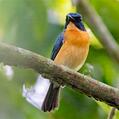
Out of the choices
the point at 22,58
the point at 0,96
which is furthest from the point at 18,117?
the point at 22,58

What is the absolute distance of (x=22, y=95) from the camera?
8.05ft

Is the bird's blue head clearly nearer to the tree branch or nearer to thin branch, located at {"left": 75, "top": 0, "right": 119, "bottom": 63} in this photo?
thin branch, located at {"left": 75, "top": 0, "right": 119, "bottom": 63}

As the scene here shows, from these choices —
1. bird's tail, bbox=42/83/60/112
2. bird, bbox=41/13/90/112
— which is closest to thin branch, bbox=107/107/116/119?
bird's tail, bbox=42/83/60/112

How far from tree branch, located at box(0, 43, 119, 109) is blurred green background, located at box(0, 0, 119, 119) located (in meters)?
0.12

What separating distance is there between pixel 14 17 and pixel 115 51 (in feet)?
2.15

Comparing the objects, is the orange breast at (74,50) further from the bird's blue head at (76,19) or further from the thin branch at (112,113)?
the thin branch at (112,113)

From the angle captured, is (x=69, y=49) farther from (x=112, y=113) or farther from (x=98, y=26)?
(x=112, y=113)

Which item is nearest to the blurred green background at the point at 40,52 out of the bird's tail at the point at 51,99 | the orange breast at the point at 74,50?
the bird's tail at the point at 51,99

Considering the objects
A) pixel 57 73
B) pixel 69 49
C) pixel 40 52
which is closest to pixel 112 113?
pixel 57 73

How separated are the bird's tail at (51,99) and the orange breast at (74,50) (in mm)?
234

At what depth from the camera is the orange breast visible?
10.9 ft

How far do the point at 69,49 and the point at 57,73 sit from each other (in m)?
1.27

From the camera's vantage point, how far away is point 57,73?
2.18 metres

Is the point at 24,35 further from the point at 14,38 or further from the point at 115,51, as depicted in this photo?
the point at 115,51
